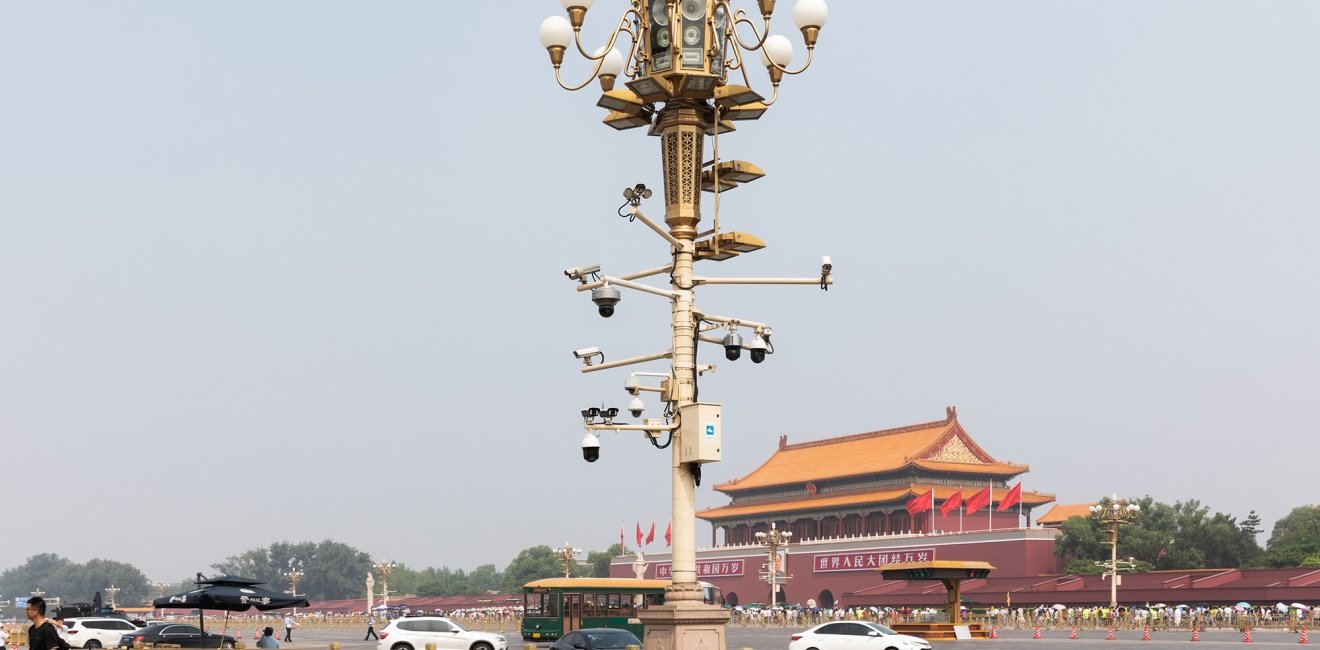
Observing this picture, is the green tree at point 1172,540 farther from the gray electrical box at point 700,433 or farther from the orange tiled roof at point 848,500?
the gray electrical box at point 700,433

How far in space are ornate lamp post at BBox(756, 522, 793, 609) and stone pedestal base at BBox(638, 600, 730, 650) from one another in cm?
5998

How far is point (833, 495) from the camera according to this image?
98812 millimetres

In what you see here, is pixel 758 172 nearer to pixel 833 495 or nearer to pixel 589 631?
pixel 589 631

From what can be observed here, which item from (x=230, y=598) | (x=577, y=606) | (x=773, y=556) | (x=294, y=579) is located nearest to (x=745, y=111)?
(x=230, y=598)

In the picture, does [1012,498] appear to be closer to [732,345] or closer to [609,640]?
[609,640]

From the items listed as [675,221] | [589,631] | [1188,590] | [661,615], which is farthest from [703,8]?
[1188,590]

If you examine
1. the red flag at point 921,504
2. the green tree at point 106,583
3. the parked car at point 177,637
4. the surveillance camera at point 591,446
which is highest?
the surveillance camera at point 591,446

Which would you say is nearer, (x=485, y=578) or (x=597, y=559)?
(x=597, y=559)

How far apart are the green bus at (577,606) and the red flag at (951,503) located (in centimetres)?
4716

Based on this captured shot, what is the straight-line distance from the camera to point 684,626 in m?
16.1

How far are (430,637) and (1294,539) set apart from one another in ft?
249

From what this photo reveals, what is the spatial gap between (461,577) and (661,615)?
456 feet

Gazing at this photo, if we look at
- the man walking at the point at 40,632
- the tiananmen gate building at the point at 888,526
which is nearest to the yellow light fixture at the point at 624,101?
the man walking at the point at 40,632

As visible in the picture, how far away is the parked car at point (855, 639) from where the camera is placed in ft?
105
